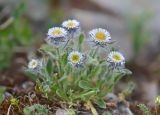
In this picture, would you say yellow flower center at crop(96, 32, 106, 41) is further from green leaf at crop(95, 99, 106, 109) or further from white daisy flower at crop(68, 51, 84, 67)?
green leaf at crop(95, 99, 106, 109)

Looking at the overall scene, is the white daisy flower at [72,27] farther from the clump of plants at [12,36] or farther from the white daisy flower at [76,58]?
the clump of plants at [12,36]

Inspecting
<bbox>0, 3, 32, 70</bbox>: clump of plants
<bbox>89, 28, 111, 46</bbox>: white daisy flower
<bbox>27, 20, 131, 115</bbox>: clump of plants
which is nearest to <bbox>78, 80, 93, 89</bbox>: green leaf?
<bbox>27, 20, 131, 115</bbox>: clump of plants

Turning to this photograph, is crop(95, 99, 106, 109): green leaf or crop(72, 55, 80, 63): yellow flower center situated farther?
crop(95, 99, 106, 109): green leaf

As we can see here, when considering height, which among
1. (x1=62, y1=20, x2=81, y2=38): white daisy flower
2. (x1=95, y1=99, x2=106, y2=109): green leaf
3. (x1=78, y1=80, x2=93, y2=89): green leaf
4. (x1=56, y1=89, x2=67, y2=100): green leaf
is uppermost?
(x1=62, y1=20, x2=81, y2=38): white daisy flower

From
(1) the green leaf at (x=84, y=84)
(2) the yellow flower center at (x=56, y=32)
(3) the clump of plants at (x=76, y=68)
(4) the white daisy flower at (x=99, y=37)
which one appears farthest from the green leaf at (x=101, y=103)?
(2) the yellow flower center at (x=56, y=32)

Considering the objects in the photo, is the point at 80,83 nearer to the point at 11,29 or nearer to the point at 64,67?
the point at 64,67
